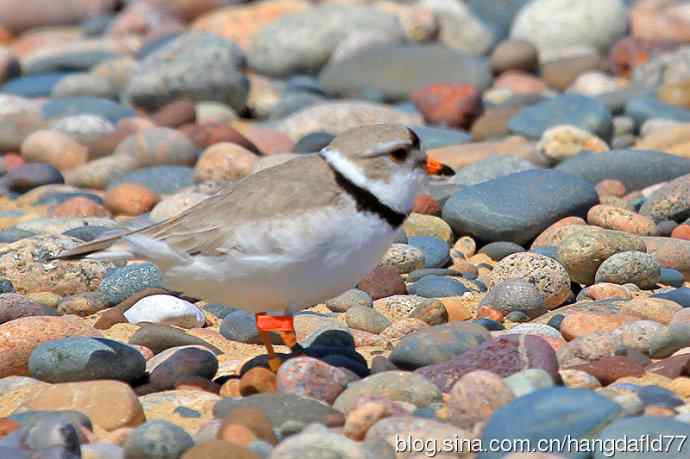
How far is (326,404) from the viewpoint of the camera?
207 inches

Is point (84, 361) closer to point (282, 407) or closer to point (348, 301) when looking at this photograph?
point (282, 407)

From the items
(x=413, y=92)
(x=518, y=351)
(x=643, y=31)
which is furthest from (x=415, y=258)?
(x=643, y=31)

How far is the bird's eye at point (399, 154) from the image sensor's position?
5.47 m

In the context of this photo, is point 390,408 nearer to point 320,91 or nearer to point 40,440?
point 40,440

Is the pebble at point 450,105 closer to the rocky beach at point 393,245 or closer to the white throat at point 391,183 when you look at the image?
the rocky beach at point 393,245

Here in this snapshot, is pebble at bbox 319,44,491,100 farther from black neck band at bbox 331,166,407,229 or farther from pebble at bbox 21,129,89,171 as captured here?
black neck band at bbox 331,166,407,229

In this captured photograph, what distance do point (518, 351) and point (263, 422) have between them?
47.0 inches

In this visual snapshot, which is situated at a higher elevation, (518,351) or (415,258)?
(518,351)

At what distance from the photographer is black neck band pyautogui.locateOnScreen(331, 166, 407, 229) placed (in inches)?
210

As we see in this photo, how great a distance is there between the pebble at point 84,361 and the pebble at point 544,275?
234 centimetres

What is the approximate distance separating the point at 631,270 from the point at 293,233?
2584mm

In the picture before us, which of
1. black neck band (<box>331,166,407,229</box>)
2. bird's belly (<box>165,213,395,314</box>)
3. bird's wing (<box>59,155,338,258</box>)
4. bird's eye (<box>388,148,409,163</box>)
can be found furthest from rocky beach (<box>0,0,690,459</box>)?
bird's eye (<box>388,148,409,163</box>)

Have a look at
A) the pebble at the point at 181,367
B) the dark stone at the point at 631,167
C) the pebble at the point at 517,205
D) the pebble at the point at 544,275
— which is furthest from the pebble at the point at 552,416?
the dark stone at the point at 631,167

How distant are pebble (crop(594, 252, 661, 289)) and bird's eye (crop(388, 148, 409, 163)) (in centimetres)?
209
